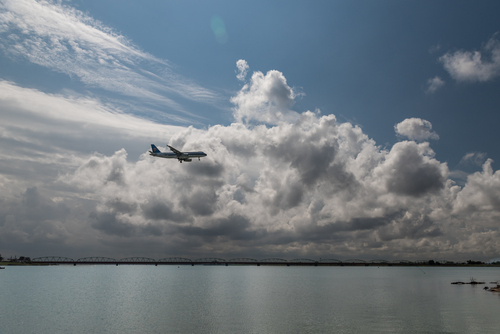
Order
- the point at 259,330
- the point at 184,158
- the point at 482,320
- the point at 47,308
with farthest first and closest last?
1. the point at 184,158
2. the point at 47,308
3. the point at 482,320
4. the point at 259,330

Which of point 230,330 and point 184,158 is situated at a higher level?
point 184,158

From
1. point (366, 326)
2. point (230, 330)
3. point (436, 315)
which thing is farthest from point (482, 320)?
point (230, 330)

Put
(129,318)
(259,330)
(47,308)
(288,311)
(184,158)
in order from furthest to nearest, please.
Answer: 1. (184,158)
2. (47,308)
3. (288,311)
4. (129,318)
5. (259,330)

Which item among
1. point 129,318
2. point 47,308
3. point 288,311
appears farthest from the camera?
point 47,308

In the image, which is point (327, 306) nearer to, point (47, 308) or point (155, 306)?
point (155, 306)

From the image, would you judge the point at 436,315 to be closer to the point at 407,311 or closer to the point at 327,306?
the point at 407,311

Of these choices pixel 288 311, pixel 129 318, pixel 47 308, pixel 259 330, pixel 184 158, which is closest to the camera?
pixel 259 330

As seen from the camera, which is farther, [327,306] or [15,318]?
[327,306]

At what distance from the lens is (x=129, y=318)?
245 feet

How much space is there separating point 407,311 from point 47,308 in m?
95.7

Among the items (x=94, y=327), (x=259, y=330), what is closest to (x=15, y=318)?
(x=94, y=327)

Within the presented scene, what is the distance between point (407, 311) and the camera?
82750mm

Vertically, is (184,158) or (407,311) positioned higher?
(184,158)

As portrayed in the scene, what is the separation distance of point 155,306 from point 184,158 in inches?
3868
